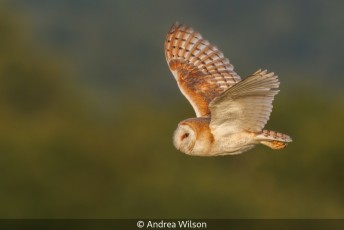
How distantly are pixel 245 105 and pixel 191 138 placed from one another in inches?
→ 18.0

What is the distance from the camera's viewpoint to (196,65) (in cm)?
1088

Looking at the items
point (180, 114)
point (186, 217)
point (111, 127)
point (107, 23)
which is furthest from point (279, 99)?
point (107, 23)

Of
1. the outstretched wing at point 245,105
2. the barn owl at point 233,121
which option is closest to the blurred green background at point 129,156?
the barn owl at point 233,121

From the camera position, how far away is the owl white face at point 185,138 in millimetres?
8953

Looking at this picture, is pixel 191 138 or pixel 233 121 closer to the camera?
pixel 191 138

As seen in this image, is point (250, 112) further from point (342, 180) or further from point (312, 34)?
point (312, 34)

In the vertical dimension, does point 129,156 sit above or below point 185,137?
above

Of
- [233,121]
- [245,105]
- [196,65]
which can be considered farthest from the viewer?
[196,65]

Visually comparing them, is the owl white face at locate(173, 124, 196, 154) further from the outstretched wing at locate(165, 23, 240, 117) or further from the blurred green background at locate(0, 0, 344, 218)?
the blurred green background at locate(0, 0, 344, 218)

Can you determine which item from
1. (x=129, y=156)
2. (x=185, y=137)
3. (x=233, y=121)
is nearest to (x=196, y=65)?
(x=233, y=121)

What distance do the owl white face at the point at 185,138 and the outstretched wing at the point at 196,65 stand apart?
1100 mm

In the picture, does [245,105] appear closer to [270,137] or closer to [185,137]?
[270,137]

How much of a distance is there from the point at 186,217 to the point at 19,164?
23.1ft

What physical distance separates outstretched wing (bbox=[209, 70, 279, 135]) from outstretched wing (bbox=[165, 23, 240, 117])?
39.0 inches
